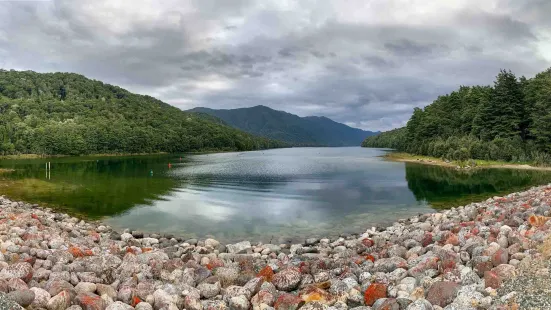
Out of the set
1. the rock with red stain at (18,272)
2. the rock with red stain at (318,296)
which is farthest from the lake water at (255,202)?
the rock with red stain at (18,272)

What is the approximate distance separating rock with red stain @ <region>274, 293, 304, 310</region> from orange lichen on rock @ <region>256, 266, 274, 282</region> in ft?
7.42

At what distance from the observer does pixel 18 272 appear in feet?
A: 38.8

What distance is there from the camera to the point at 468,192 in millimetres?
46906

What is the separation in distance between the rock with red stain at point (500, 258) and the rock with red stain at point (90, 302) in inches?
479

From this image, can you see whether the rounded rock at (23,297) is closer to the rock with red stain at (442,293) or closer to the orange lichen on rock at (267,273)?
the orange lichen on rock at (267,273)

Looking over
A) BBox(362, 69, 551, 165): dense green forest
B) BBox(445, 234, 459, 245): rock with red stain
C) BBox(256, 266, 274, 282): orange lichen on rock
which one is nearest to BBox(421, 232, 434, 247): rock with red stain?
A: BBox(445, 234, 459, 245): rock with red stain

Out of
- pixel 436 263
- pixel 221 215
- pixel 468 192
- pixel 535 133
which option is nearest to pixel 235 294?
pixel 436 263

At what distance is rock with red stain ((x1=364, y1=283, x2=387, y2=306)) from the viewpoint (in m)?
10.7

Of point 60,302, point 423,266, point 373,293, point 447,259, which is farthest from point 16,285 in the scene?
point 447,259

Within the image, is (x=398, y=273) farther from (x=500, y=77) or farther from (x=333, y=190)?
(x=500, y=77)

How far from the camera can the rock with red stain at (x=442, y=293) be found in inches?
391

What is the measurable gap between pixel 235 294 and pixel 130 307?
10.1ft

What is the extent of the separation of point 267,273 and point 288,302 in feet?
10.0

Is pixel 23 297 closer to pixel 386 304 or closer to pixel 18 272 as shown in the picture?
pixel 18 272
